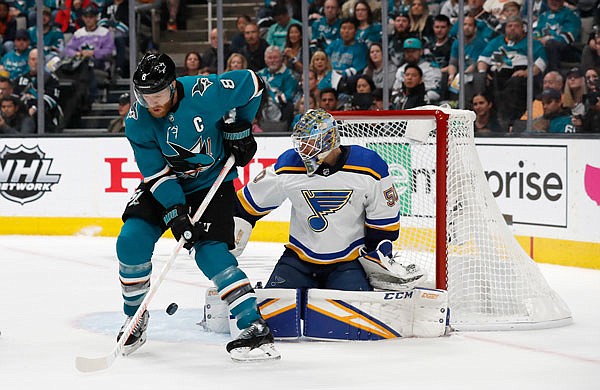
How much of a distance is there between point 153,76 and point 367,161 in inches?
38.0

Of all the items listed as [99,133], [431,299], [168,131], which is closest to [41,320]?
[168,131]

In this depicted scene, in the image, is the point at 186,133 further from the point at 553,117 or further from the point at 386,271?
the point at 553,117

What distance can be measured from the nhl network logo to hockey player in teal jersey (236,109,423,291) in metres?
4.26

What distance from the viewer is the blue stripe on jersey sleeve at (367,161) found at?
4.15 meters

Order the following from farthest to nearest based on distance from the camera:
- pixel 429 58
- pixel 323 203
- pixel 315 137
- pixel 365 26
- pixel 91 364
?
pixel 365 26 < pixel 429 58 < pixel 323 203 < pixel 315 137 < pixel 91 364

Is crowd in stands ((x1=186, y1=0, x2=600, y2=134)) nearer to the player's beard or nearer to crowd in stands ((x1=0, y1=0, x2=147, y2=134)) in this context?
crowd in stands ((x1=0, y1=0, x2=147, y2=134))

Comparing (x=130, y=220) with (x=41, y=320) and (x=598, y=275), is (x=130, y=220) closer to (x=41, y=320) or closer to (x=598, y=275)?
(x=41, y=320)

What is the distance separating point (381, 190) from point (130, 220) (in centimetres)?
97

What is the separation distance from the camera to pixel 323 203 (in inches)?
163

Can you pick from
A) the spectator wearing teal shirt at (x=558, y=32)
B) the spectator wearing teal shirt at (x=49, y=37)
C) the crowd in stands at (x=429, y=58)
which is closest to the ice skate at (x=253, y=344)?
the crowd in stands at (x=429, y=58)

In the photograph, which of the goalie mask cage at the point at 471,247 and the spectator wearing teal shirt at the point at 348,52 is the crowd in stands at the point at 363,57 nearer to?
the spectator wearing teal shirt at the point at 348,52

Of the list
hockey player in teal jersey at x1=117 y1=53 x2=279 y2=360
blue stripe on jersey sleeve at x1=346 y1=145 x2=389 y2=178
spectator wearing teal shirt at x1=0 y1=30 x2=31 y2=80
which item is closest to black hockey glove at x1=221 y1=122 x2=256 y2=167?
hockey player in teal jersey at x1=117 y1=53 x2=279 y2=360

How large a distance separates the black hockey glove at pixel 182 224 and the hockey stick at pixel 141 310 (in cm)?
3

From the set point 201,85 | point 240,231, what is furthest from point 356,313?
point 201,85
